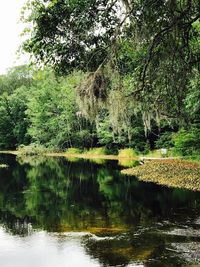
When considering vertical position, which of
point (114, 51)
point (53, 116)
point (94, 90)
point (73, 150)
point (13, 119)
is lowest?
point (73, 150)

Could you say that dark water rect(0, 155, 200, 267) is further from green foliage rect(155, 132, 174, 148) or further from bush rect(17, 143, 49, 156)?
bush rect(17, 143, 49, 156)

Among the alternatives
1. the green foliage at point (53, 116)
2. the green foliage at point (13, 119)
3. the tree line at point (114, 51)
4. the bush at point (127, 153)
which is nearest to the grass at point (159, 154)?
the bush at point (127, 153)

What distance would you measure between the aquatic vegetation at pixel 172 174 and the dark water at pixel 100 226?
986mm

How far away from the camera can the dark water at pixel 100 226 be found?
35.8ft

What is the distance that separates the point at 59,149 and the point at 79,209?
42.6 meters

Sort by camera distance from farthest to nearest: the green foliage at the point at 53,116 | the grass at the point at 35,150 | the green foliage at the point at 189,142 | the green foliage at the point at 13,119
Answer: the green foliage at the point at 13,119 < the grass at the point at 35,150 < the green foliage at the point at 53,116 < the green foliage at the point at 189,142

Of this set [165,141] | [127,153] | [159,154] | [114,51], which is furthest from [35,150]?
[114,51]

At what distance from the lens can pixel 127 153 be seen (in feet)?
148

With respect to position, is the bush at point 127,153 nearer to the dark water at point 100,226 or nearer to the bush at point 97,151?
the bush at point 97,151

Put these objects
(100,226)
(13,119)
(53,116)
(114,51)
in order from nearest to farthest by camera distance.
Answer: (114,51), (100,226), (53,116), (13,119)

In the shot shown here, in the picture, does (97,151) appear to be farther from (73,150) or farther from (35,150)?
(35,150)

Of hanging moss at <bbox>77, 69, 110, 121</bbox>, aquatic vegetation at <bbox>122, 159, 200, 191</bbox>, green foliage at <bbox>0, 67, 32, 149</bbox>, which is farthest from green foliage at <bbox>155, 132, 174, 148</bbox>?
green foliage at <bbox>0, 67, 32, 149</bbox>

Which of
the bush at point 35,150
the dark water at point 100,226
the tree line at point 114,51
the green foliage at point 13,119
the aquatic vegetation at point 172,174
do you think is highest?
the green foliage at point 13,119

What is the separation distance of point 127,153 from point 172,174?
1974 cm
